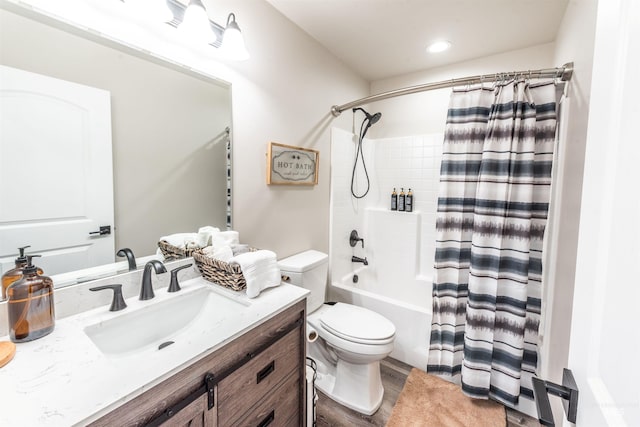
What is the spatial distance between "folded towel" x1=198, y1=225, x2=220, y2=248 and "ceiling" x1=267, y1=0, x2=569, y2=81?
1398 millimetres

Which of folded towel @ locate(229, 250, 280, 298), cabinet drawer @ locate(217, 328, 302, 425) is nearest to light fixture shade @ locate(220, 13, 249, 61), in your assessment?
folded towel @ locate(229, 250, 280, 298)

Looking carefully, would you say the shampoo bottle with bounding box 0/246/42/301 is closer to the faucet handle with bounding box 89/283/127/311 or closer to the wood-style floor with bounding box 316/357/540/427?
the faucet handle with bounding box 89/283/127/311

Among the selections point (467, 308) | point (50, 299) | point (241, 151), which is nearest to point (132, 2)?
point (241, 151)

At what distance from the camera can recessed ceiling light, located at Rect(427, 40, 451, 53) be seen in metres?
1.94

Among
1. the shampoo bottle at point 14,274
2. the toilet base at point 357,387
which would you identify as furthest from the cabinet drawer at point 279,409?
the shampoo bottle at point 14,274

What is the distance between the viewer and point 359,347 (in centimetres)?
148

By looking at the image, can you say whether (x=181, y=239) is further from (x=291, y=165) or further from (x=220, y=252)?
(x=291, y=165)

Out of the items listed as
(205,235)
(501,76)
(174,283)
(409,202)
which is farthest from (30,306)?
(409,202)

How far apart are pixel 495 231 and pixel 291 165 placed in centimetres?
133

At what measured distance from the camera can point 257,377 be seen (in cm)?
94

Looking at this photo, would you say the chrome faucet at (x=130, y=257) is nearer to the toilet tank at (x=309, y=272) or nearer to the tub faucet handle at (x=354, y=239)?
the toilet tank at (x=309, y=272)

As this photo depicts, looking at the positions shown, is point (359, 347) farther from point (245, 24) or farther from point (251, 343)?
point (245, 24)

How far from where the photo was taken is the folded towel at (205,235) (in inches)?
52.6

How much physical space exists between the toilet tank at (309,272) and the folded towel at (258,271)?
1.41 ft
